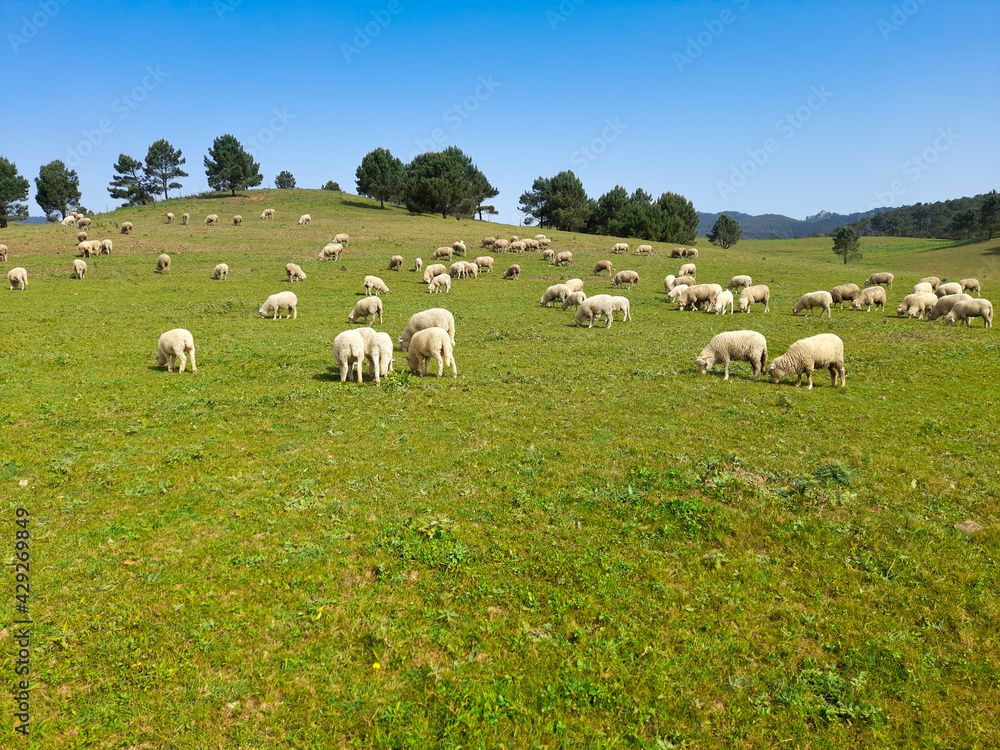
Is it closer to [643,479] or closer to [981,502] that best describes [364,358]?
[643,479]

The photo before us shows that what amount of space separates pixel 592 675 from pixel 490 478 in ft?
17.3

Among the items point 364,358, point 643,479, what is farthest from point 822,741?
point 364,358

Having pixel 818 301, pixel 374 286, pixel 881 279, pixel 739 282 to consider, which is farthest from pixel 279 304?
pixel 881 279

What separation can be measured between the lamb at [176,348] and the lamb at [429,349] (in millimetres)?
8624

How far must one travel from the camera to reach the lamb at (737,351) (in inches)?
764

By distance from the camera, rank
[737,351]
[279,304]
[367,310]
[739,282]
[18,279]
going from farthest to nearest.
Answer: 1. [739,282]
2. [18,279]
3. [279,304]
4. [367,310]
5. [737,351]

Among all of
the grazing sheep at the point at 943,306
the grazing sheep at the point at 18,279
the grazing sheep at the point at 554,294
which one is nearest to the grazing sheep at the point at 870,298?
the grazing sheep at the point at 943,306

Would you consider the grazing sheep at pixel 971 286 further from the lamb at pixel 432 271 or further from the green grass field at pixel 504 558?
the lamb at pixel 432 271

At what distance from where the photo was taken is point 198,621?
663 centimetres

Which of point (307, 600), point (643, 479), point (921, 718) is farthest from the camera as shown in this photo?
point (643, 479)

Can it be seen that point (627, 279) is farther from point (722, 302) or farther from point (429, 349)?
point (429, 349)

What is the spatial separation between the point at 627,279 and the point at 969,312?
2564 cm

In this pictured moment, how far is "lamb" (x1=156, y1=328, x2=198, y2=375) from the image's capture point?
19.2 meters

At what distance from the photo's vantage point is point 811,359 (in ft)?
58.9
